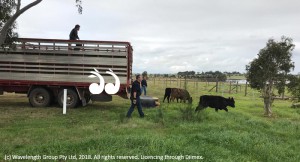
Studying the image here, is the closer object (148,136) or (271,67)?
(148,136)

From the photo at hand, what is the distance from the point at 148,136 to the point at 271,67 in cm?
864

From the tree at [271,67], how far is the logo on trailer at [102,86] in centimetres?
647

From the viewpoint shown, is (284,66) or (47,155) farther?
(284,66)

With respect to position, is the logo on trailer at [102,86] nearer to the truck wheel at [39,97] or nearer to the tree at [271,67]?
the truck wheel at [39,97]

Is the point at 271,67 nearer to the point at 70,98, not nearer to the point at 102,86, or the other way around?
the point at 102,86

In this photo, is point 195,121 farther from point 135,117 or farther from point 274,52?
point 274,52

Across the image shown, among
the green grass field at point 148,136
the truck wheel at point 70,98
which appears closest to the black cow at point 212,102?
the green grass field at point 148,136

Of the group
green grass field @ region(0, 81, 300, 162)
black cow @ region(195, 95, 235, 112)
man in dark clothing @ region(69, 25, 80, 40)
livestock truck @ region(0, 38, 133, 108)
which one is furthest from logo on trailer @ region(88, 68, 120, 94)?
black cow @ region(195, 95, 235, 112)

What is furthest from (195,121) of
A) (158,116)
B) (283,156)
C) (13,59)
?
(13,59)

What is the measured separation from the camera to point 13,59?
1359 cm

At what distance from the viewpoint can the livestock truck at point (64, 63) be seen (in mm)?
13531

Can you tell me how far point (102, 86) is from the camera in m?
13.5

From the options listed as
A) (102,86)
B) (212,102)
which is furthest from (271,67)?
(102,86)

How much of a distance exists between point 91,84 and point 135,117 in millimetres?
3036
